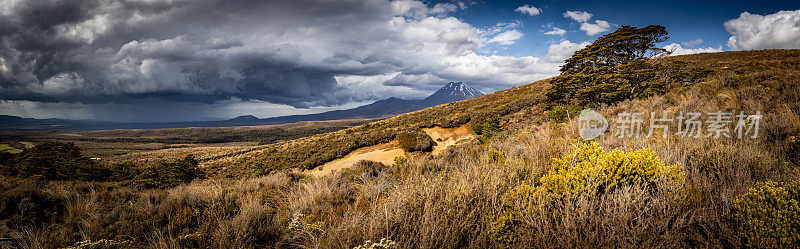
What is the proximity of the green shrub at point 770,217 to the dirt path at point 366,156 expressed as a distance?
12.6 meters

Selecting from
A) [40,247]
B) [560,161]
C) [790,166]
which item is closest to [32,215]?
[40,247]

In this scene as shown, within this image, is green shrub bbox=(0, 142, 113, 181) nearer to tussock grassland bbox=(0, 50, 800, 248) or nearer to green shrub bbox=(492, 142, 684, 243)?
tussock grassland bbox=(0, 50, 800, 248)

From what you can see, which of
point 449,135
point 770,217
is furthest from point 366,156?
point 770,217

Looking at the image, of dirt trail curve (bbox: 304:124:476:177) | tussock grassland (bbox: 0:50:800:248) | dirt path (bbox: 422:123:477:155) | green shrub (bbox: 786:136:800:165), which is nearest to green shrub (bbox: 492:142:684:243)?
tussock grassland (bbox: 0:50:800:248)

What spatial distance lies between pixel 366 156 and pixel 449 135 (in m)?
7.23

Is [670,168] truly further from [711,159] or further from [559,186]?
[711,159]

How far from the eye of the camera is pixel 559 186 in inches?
106

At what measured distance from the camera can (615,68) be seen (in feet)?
61.3

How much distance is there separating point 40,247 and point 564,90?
26351 mm

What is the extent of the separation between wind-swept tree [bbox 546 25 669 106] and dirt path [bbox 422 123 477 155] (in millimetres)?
8245

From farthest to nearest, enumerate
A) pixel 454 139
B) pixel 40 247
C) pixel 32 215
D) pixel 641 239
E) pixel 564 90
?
pixel 564 90 → pixel 454 139 → pixel 32 215 → pixel 40 247 → pixel 641 239

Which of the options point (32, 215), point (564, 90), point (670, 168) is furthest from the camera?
point (564, 90)

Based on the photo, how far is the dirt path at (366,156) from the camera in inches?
583

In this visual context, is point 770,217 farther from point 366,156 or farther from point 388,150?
point 388,150
